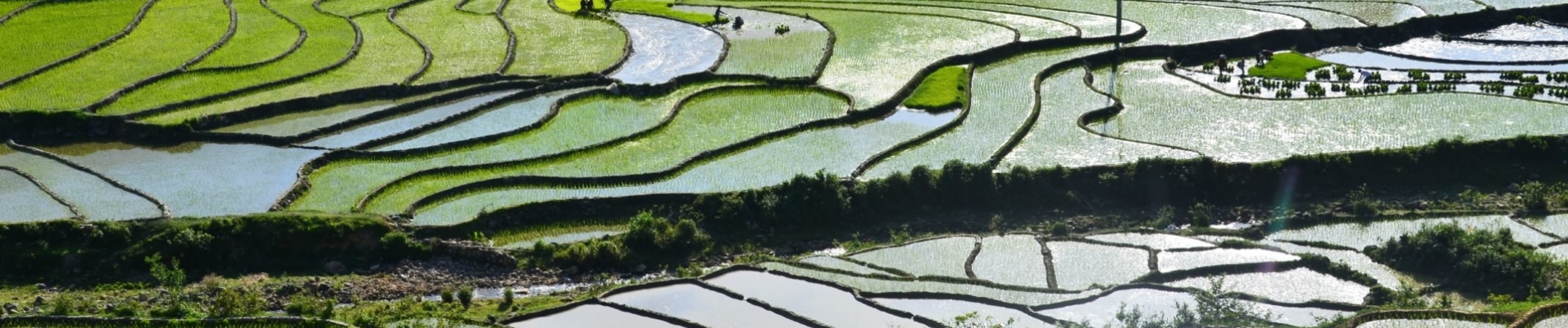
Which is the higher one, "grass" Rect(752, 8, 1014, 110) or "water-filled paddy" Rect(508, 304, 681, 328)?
"grass" Rect(752, 8, 1014, 110)

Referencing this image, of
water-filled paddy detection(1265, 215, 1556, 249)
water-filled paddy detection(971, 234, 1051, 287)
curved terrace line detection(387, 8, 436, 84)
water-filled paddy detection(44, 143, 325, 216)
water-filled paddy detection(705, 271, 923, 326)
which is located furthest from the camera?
curved terrace line detection(387, 8, 436, 84)

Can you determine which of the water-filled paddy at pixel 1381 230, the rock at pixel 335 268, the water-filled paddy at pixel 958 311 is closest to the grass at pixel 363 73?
the rock at pixel 335 268

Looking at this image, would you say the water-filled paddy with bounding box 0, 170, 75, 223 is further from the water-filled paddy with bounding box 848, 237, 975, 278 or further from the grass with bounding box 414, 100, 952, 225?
the water-filled paddy with bounding box 848, 237, 975, 278

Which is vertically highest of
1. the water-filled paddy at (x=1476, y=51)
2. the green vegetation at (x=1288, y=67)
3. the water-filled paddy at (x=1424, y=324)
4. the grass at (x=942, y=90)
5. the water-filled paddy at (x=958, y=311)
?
the grass at (x=942, y=90)

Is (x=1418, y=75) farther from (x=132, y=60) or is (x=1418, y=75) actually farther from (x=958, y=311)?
(x=132, y=60)

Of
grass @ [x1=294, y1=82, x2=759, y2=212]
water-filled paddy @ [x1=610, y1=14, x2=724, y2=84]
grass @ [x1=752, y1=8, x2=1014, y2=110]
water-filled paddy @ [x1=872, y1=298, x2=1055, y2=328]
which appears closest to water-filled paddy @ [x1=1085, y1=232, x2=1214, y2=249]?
water-filled paddy @ [x1=872, y1=298, x2=1055, y2=328]

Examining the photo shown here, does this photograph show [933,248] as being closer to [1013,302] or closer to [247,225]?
[1013,302]

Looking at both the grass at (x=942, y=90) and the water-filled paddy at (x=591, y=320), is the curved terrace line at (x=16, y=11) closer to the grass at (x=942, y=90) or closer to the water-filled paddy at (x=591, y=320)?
the grass at (x=942, y=90)
